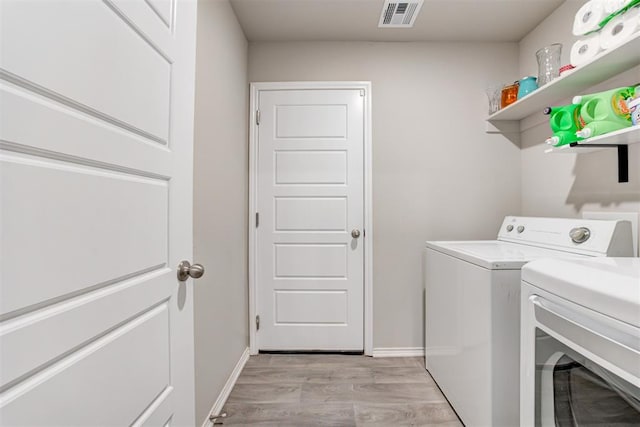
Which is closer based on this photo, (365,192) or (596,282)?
(596,282)

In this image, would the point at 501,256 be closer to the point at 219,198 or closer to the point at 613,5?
the point at 613,5

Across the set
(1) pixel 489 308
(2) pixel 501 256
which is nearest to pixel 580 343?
(1) pixel 489 308

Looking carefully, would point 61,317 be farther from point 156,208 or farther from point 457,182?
point 457,182

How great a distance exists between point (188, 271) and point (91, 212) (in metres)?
0.40

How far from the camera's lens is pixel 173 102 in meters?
0.91

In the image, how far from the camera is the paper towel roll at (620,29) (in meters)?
1.36

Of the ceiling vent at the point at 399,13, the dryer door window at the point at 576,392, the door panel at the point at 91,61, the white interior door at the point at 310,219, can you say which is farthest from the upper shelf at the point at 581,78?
the door panel at the point at 91,61

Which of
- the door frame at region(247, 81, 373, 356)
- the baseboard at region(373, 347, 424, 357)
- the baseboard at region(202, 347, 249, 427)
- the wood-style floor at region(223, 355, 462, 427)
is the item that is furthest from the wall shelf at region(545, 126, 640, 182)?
the baseboard at region(202, 347, 249, 427)

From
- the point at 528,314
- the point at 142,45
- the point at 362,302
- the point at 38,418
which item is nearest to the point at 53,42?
the point at 142,45

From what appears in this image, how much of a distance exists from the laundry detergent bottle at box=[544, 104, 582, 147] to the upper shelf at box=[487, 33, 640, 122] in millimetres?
160

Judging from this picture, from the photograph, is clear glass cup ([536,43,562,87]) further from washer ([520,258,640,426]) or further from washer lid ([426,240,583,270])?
washer ([520,258,640,426])

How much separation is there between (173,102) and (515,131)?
254 cm

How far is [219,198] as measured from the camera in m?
1.91

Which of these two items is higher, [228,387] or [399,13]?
[399,13]
